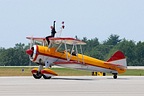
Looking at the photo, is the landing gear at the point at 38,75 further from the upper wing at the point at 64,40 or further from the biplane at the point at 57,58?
the upper wing at the point at 64,40

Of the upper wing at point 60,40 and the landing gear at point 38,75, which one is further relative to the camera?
the upper wing at point 60,40

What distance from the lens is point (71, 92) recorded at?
19188 millimetres

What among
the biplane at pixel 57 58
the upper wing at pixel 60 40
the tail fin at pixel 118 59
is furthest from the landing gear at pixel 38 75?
the tail fin at pixel 118 59

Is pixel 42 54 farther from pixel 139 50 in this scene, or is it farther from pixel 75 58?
pixel 139 50

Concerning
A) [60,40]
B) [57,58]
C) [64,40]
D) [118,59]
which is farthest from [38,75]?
[118,59]

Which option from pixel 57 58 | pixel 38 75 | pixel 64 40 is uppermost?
pixel 64 40

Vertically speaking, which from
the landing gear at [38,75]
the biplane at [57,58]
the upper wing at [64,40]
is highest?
the upper wing at [64,40]

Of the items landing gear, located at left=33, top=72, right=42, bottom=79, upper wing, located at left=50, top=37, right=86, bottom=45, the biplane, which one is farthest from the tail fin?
landing gear, located at left=33, top=72, right=42, bottom=79

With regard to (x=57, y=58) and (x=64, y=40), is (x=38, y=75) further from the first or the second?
(x=64, y=40)

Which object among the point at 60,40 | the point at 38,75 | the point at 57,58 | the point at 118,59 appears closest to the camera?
the point at 38,75

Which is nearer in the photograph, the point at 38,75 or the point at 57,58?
the point at 38,75

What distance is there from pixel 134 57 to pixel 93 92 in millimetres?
96819

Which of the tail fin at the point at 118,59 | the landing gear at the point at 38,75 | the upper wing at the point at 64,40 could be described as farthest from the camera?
the tail fin at the point at 118,59

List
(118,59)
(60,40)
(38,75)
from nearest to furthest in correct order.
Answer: (38,75), (60,40), (118,59)
